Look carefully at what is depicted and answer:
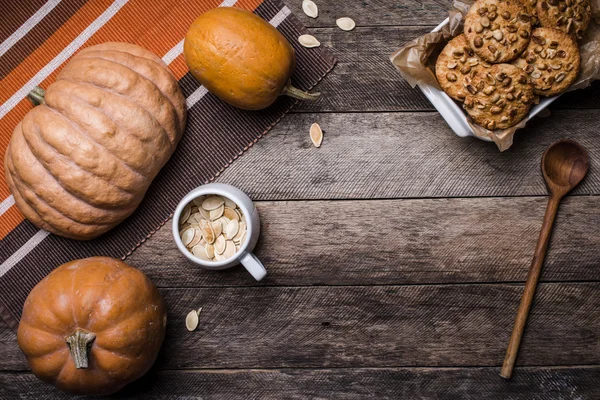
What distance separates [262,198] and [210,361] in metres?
0.42

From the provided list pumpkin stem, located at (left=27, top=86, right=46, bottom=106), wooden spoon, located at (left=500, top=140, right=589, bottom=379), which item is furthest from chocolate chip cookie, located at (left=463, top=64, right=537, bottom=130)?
pumpkin stem, located at (left=27, top=86, right=46, bottom=106)

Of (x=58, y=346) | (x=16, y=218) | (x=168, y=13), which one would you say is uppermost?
(x=168, y=13)

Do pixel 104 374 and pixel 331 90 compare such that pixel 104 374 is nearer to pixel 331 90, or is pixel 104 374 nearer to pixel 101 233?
pixel 101 233

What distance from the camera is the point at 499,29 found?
111 cm

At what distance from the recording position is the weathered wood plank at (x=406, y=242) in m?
1.33

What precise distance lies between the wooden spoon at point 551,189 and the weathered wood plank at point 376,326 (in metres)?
0.04

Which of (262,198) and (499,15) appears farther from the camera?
(262,198)

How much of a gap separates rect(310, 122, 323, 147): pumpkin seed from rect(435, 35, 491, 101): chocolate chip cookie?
32cm

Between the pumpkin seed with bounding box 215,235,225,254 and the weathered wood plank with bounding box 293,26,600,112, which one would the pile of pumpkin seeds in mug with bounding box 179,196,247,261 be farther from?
the weathered wood plank with bounding box 293,26,600,112

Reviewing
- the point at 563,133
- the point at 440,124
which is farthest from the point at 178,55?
the point at 563,133

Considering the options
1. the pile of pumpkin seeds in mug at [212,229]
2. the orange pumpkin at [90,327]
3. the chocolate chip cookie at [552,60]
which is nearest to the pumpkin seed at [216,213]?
the pile of pumpkin seeds in mug at [212,229]

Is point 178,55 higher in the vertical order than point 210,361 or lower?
higher

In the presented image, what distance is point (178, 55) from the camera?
1294mm

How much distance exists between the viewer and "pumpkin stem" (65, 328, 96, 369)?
1.07m
